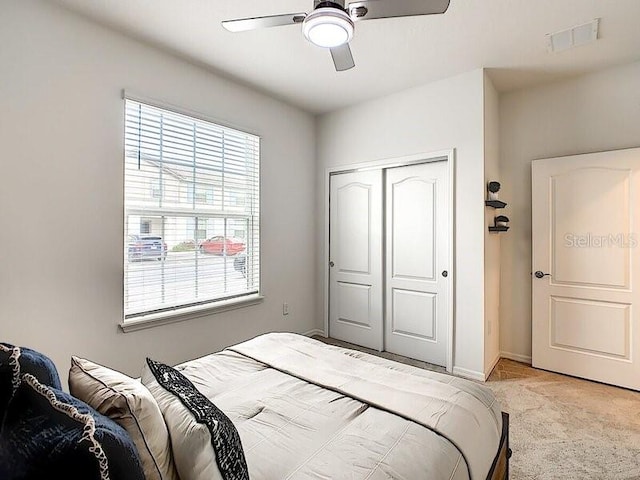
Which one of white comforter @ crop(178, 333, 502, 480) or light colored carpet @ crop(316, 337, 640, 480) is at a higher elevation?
white comforter @ crop(178, 333, 502, 480)

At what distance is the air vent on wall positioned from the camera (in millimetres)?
2445

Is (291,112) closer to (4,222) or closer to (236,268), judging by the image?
(236,268)

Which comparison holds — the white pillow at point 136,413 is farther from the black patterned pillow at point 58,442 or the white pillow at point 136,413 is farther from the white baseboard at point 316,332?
the white baseboard at point 316,332

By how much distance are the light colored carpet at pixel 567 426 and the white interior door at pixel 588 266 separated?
24 cm

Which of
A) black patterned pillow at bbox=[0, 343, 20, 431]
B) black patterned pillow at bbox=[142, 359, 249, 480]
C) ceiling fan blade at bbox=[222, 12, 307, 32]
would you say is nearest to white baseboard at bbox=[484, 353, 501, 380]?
black patterned pillow at bbox=[142, 359, 249, 480]

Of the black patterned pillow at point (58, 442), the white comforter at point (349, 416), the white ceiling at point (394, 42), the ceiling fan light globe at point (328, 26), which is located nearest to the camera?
the black patterned pillow at point (58, 442)

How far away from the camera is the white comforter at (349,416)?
42.8 inches

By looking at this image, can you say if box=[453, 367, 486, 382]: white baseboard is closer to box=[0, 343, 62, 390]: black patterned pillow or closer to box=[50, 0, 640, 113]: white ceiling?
box=[50, 0, 640, 113]: white ceiling

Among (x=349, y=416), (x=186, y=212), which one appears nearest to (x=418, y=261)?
(x=186, y=212)

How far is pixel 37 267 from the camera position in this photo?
2.17m

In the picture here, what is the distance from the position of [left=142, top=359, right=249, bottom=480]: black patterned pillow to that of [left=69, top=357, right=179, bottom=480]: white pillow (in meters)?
0.04

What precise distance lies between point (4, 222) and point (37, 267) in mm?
314

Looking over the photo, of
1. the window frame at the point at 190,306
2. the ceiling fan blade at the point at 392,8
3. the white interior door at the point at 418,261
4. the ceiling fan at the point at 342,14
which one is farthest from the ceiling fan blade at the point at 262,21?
the white interior door at the point at 418,261

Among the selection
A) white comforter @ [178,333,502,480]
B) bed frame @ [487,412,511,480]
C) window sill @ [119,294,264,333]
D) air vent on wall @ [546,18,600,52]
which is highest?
air vent on wall @ [546,18,600,52]
